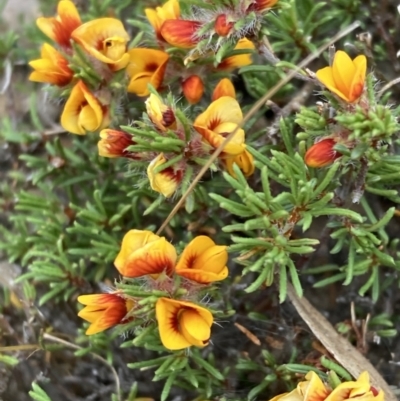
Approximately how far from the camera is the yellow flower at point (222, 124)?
6.31ft

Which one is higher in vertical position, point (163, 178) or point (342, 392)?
point (163, 178)

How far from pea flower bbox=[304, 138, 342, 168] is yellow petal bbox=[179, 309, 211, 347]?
0.58 m

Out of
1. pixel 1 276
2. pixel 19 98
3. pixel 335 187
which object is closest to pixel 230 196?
pixel 335 187

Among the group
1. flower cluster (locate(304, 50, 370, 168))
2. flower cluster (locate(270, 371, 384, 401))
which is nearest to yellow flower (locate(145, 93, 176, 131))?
flower cluster (locate(304, 50, 370, 168))

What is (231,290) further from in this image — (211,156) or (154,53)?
(154,53)

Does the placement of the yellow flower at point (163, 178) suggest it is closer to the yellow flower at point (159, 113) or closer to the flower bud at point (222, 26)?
the yellow flower at point (159, 113)

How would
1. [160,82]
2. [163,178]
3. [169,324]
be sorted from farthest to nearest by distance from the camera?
[160,82], [163,178], [169,324]

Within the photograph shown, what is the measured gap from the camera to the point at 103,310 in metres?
1.87

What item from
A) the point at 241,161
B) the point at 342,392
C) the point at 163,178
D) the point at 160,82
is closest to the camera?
the point at 342,392

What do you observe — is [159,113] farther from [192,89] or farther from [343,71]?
[343,71]

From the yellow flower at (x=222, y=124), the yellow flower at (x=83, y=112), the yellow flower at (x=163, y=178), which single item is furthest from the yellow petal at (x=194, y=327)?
the yellow flower at (x=83, y=112)

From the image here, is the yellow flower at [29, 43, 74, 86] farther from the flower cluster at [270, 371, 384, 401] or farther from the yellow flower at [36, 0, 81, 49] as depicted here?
the flower cluster at [270, 371, 384, 401]

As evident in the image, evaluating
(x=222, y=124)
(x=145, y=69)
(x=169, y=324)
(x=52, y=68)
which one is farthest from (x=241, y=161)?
(x=52, y=68)

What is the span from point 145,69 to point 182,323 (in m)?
0.96
